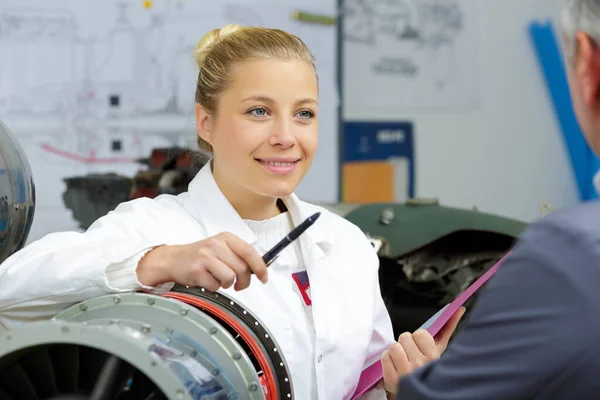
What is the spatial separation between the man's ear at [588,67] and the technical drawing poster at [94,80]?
230cm

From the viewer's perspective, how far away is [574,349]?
65cm

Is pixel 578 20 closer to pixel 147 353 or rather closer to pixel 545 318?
pixel 545 318

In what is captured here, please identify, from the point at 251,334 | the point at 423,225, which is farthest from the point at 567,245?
Answer: the point at 423,225

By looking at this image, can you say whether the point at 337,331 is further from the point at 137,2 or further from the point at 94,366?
the point at 137,2

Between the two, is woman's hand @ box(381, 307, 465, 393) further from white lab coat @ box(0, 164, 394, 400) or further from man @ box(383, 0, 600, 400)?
man @ box(383, 0, 600, 400)

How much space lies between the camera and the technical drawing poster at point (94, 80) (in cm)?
301

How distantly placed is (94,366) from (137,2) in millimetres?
2408

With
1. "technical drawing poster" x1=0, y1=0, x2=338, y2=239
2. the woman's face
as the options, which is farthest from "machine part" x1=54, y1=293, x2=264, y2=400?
"technical drawing poster" x1=0, y1=0, x2=338, y2=239

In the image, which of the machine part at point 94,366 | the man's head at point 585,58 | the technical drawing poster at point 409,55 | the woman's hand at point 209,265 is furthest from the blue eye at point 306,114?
the technical drawing poster at point 409,55

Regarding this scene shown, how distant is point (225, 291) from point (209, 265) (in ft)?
0.62

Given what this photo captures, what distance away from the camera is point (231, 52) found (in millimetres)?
1324

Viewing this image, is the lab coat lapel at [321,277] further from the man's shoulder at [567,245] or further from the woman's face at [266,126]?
the man's shoulder at [567,245]

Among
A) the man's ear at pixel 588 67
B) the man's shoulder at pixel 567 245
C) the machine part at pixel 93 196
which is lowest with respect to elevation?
the machine part at pixel 93 196

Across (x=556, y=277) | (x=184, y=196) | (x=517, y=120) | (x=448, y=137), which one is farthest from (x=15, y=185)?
(x=517, y=120)
